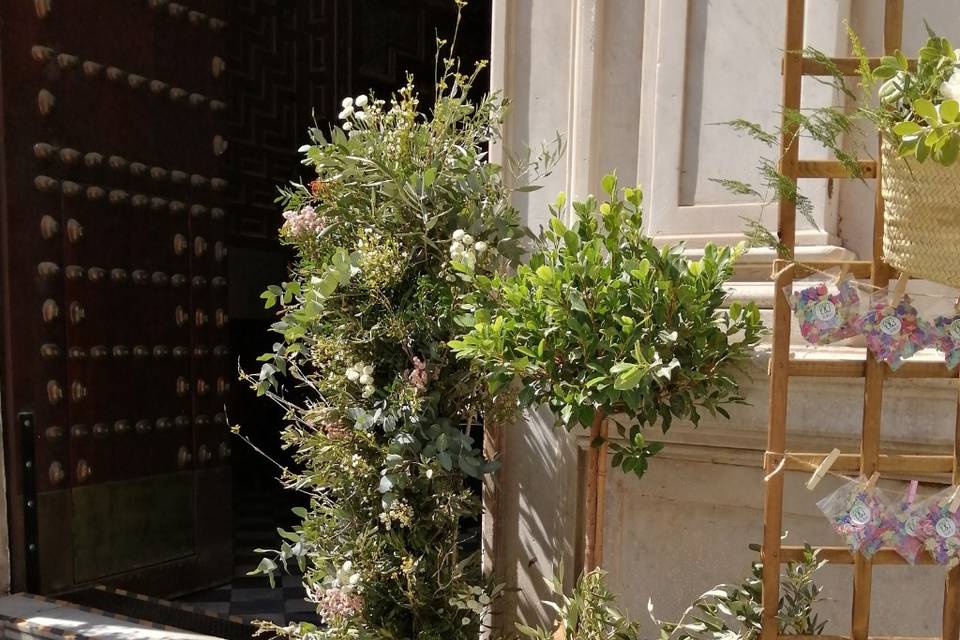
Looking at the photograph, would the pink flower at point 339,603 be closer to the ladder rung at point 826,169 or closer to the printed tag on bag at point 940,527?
the printed tag on bag at point 940,527

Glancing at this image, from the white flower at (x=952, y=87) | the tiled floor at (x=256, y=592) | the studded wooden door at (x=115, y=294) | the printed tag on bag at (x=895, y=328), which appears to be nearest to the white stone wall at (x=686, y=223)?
the printed tag on bag at (x=895, y=328)

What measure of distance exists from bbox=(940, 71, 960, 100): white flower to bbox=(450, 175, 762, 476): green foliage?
19.0 inches

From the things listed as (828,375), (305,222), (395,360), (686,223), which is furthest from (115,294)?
Result: (828,375)

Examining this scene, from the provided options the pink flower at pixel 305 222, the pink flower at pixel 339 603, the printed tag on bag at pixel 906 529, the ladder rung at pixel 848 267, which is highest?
the pink flower at pixel 305 222

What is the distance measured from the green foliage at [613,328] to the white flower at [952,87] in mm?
484

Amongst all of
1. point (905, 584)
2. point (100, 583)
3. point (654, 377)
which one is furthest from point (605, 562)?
point (100, 583)

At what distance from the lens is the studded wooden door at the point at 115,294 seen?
3227 millimetres

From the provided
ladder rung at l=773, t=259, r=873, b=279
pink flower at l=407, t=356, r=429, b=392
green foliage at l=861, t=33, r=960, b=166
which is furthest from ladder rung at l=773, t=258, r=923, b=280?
pink flower at l=407, t=356, r=429, b=392

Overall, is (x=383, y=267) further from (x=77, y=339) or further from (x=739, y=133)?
(x=77, y=339)

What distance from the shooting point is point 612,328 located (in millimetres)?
1669

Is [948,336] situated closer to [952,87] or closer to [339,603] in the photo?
[952,87]

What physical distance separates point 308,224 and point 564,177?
2.36 ft

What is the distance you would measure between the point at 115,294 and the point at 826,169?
2819 mm

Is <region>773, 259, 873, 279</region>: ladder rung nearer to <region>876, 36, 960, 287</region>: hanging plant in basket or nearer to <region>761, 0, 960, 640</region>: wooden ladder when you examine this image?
<region>761, 0, 960, 640</region>: wooden ladder
